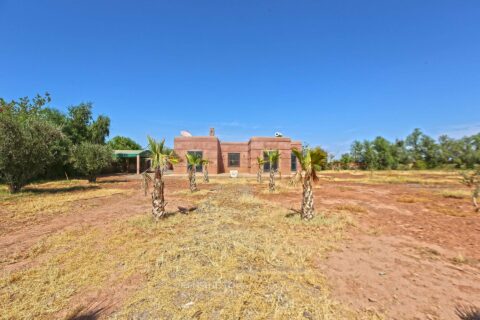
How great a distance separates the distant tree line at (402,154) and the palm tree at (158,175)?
48314 millimetres

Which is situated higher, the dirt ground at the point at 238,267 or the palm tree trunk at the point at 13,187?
the palm tree trunk at the point at 13,187

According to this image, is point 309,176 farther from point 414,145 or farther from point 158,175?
point 414,145

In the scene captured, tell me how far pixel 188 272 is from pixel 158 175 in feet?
14.9

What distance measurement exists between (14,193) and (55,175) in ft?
41.2

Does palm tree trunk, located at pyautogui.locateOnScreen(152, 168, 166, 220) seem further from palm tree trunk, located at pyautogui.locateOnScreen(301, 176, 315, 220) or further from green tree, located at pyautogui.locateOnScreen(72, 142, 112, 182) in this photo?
green tree, located at pyautogui.locateOnScreen(72, 142, 112, 182)

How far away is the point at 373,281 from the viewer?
384 centimetres

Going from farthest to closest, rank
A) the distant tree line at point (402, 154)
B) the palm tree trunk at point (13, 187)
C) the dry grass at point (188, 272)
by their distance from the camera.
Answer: the distant tree line at point (402, 154) < the palm tree trunk at point (13, 187) < the dry grass at point (188, 272)

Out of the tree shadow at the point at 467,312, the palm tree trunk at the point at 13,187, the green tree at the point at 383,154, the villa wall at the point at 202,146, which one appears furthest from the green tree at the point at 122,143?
the green tree at the point at 383,154

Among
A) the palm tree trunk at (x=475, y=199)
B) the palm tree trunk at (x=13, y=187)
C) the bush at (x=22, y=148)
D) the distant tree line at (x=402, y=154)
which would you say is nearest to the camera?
the palm tree trunk at (x=475, y=199)

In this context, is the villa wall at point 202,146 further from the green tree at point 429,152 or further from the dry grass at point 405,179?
the green tree at point 429,152

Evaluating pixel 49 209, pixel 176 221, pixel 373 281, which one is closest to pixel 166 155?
pixel 176 221

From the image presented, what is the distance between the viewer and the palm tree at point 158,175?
754cm

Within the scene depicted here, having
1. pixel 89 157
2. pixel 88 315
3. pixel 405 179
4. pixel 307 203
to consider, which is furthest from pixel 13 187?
pixel 405 179

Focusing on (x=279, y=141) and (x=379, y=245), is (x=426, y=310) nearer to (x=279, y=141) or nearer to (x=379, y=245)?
(x=379, y=245)
